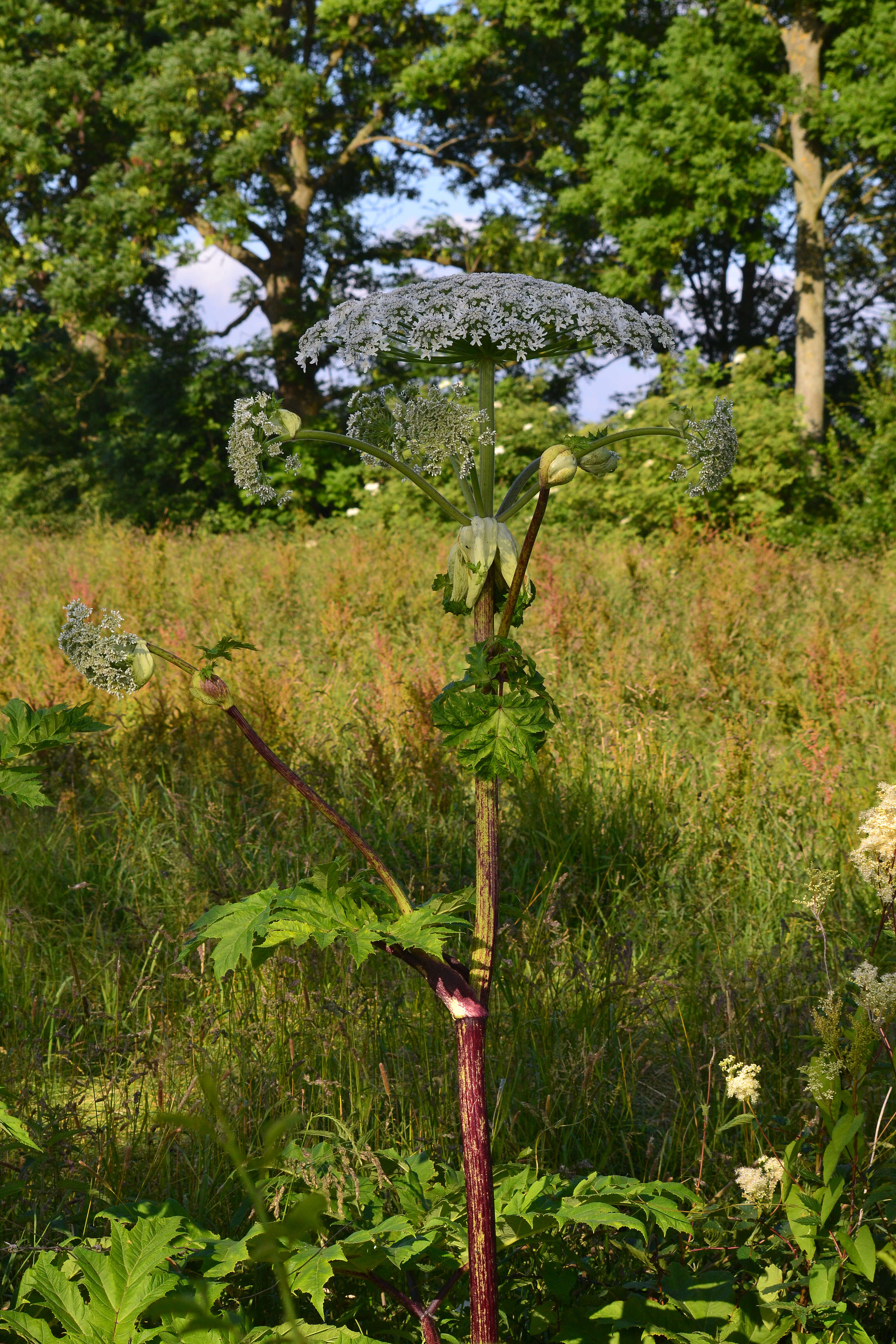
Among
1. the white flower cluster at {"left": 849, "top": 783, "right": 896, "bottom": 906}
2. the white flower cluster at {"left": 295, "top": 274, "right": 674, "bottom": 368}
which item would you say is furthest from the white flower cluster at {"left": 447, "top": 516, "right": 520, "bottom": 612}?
the white flower cluster at {"left": 849, "top": 783, "right": 896, "bottom": 906}

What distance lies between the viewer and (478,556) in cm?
143

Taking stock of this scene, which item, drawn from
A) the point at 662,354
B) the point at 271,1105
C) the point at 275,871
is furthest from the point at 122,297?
the point at 271,1105

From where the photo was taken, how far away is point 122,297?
17453mm

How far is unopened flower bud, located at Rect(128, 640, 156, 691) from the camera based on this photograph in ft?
4.78

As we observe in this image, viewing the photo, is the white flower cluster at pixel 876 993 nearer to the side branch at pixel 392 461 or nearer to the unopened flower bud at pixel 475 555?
the unopened flower bud at pixel 475 555

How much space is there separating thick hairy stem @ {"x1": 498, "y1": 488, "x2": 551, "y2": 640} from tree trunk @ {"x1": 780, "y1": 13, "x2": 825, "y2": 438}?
13650 mm

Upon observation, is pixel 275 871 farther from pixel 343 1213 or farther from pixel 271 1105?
pixel 343 1213

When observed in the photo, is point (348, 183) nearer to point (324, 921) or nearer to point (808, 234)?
point (808, 234)

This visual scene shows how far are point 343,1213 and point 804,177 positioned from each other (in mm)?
15868

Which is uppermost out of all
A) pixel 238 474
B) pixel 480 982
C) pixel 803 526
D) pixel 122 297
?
pixel 122 297

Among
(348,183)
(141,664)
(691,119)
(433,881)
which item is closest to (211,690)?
(141,664)

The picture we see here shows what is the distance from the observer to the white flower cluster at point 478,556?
4.70 feet

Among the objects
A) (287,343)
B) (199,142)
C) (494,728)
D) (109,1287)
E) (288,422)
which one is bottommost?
(109,1287)

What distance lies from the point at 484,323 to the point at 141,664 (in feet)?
2.43
